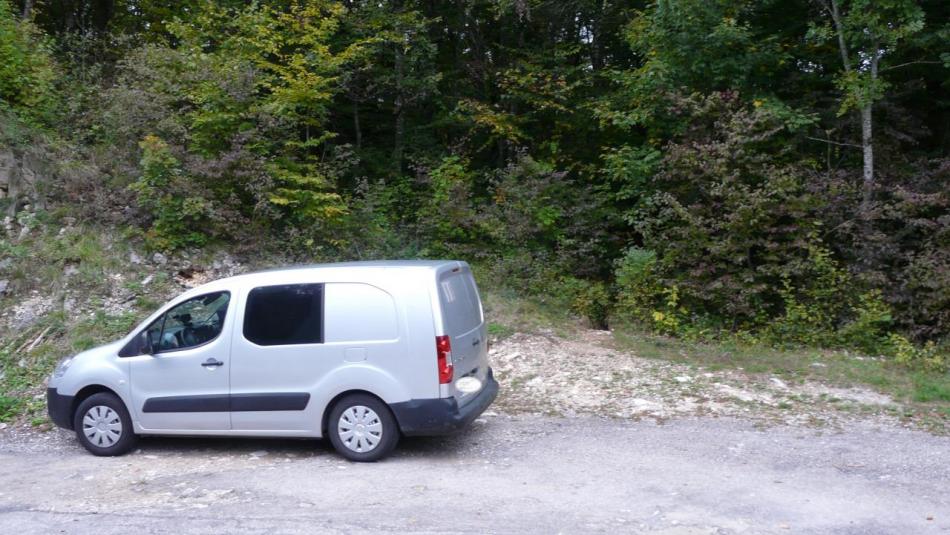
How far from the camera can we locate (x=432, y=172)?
15.6m

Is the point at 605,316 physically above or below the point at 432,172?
below

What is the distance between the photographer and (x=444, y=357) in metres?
6.76

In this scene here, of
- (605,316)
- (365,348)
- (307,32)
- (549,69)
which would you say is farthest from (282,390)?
(549,69)

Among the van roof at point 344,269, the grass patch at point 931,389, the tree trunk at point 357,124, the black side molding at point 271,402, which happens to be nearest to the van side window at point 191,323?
the van roof at point 344,269

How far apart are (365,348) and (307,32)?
9.84 metres

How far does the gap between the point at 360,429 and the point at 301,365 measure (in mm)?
809

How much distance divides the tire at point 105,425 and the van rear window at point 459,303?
3425mm

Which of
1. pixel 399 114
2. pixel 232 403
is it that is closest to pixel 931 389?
pixel 232 403

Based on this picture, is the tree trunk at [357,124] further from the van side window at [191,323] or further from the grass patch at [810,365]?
the van side window at [191,323]

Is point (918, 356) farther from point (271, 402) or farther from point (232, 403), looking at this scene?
point (232, 403)

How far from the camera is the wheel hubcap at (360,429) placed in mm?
6969

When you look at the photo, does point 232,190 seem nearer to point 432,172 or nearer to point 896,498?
point 432,172

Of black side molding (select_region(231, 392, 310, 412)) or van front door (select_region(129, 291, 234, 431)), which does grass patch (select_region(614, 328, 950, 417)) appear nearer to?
black side molding (select_region(231, 392, 310, 412))

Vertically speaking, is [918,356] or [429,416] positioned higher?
[429,416]
